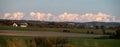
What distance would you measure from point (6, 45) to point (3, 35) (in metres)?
3.94

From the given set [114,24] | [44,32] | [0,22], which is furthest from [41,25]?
[114,24]

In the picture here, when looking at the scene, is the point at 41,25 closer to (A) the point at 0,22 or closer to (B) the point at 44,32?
(B) the point at 44,32

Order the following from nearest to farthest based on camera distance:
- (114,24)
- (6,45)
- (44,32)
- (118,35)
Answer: (6,45) < (114,24) < (44,32) < (118,35)

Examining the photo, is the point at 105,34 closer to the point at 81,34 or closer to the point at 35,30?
the point at 81,34

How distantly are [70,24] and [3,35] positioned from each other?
2480mm

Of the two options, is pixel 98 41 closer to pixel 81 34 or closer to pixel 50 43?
pixel 81 34

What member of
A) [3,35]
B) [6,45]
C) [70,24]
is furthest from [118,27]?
[6,45]

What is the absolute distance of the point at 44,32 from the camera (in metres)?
15.4

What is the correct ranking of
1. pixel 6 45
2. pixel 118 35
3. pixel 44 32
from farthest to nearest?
pixel 118 35, pixel 44 32, pixel 6 45

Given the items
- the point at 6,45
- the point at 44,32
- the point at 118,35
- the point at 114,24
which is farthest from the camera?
the point at 118,35

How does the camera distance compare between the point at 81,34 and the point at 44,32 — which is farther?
the point at 81,34

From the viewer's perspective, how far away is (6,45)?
10797 millimetres

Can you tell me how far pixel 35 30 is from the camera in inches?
613

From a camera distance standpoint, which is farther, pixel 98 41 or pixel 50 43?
pixel 98 41
